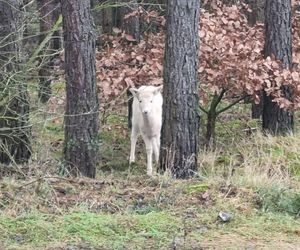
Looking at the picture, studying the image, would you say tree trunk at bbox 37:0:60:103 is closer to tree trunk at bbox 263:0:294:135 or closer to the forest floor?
the forest floor

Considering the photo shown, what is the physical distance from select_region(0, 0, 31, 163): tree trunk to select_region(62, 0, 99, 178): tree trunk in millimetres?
729

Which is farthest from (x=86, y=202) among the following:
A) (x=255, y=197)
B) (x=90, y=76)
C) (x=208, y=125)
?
(x=208, y=125)

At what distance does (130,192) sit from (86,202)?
826mm

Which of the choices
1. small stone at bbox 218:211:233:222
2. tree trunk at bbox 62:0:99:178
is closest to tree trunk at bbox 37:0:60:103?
tree trunk at bbox 62:0:99:178

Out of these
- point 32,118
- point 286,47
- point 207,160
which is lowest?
point 207,160

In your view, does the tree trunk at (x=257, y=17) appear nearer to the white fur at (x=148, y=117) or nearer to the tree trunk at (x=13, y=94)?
the white fur at (x=148, y=117)

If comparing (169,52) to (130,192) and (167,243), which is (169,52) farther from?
(167,243)

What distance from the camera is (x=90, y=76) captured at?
10.8m

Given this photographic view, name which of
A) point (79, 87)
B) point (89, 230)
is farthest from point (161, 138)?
point (89, 230)

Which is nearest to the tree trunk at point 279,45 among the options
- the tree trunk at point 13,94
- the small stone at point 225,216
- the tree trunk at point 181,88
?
the tree trunk at point 181,88

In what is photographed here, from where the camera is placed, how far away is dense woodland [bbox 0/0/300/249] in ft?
24.0

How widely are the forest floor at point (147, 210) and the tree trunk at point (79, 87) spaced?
0.61 m

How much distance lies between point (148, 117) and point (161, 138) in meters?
1.76

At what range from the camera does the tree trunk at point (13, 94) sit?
32.0 ft
